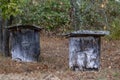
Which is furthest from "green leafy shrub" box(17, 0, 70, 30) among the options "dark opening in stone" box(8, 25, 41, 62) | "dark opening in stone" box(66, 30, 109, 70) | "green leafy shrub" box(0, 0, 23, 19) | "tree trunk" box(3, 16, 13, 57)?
"dark opening in stone" box(66, 30, 109, 70)

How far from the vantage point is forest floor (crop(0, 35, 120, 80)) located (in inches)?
283

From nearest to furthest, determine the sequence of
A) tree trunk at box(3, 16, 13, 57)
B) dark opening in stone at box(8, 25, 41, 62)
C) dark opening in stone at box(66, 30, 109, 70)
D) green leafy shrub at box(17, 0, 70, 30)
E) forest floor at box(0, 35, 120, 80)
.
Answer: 1. forest floor at box(0, 35, 120, 80)
2. dark opening in stone at box(66, 30, 109, 70)
3. dark opening in stone at box(8, 25, 41, 62)
4. tree trunk at box(3, 16, 13, 57)
5. green leafy shrub at box(17, 0, 70, 30)

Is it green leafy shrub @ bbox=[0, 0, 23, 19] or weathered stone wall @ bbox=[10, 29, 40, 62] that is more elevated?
green leafy shrub @ bbox=[0, 0, 23, 19]

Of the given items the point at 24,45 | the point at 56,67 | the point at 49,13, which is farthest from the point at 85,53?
the point at 49,13

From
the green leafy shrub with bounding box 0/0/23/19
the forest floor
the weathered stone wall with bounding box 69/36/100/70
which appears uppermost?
the green leafy shrub with bounding box 0/0/23/19

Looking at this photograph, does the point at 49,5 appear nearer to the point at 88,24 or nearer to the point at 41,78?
the point at 88,24

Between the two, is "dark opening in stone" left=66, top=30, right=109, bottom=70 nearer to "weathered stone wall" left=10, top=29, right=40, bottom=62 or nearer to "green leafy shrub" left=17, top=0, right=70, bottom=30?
"weathered stone wall" left=10, top=29, right=40, bottom=62

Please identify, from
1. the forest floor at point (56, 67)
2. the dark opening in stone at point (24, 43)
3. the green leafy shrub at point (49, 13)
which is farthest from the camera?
the green leafy shrub at point (49, 13)

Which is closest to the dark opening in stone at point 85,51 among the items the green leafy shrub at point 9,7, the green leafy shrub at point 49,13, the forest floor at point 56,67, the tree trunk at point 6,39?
the forest floor at point 56,67

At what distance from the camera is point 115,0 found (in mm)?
17078

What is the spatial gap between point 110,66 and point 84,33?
159 centimetres

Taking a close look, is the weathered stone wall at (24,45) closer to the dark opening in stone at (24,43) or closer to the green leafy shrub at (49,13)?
the dark opening in stone at (24,43)

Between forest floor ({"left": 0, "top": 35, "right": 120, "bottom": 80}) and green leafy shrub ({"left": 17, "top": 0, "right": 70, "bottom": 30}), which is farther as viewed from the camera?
green leafy shrub ({"left": 17, "top": 0, "right": 70, "bottom": 30})

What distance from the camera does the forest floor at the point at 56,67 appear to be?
23.6 feet
